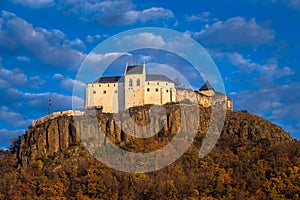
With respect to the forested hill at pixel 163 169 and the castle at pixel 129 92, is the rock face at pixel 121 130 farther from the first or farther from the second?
the castle at pixel 129 92

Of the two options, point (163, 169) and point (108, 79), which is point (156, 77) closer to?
point (108, 79)

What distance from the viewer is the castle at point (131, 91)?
94.8 meters

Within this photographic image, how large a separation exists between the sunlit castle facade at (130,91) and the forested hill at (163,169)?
2.34m

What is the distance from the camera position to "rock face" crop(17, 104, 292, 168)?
297ft

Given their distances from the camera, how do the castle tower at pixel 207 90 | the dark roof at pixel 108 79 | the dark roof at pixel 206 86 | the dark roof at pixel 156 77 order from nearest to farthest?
1. the dark roof at pixel 156 77
2. the dark roof at pixel 108 79
3. the castle tower at pixel 207 90
4. the dark roof at pixel 206 86

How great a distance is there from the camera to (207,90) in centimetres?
10569

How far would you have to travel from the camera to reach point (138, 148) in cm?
8688

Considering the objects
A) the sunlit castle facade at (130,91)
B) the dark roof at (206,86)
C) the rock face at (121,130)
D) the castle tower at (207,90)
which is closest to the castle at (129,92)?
the sunlit castle facade at (130,91)

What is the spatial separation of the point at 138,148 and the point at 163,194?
47.4 ft

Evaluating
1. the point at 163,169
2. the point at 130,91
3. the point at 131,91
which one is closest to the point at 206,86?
the point at 131,91

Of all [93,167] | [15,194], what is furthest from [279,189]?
[15,194]

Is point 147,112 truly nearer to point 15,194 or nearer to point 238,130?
point 238,130

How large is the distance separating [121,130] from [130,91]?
23.4 feet

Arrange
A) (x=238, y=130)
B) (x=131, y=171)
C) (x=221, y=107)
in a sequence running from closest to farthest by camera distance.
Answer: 1. (x=131, y=171)
2. (x=238, y=130)
3. (x=221, y=107)
